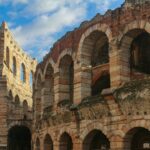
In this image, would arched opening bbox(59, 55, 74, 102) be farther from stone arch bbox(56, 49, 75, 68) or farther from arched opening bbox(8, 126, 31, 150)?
arched opening bbox(8, 126, 31, 150)

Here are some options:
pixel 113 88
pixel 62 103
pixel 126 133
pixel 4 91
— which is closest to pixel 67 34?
pixel 62 103

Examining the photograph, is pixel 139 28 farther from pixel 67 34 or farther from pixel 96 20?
pixel 67 34

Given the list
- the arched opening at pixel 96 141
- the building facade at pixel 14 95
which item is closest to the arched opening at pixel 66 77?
the arched opening at pixel 96 141

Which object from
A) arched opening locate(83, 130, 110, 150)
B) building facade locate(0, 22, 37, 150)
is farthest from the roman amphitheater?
building facade locate(0, 22, 37, 150)

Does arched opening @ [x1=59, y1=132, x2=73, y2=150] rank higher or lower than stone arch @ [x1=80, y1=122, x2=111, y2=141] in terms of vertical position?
lower

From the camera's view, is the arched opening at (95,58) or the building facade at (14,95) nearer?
the arched opening at (95,58)

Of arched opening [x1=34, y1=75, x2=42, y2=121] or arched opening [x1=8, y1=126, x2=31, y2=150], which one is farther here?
arched opening [x1=8, y1=126, x2=31, y2=150]

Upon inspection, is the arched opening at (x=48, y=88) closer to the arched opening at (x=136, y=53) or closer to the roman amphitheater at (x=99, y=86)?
the roman amphitheater at (x=99, y=86)

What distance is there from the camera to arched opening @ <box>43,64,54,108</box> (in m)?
23.4

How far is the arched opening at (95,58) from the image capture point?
19.1 meters

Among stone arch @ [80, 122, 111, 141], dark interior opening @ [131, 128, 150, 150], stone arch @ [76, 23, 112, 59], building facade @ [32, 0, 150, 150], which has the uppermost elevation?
stone arch @ [76, 23, 112, 59]

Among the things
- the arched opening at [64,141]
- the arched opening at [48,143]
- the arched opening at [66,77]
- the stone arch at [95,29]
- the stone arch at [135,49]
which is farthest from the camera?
the arched opening at [48,143]

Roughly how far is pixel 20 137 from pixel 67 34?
1486 centimetres

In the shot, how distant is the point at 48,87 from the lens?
23.6m
